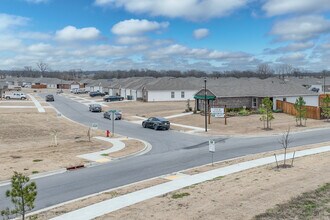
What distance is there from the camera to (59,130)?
39469 mm

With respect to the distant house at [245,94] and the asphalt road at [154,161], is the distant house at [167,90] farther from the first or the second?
the asphalt road at [154,161]

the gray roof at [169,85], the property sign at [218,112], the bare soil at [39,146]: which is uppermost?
the gray roof at [169,85]

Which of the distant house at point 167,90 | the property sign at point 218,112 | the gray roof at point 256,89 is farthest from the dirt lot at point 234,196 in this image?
the distant house at point 167,90

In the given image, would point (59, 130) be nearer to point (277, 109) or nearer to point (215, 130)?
point (215, 130)

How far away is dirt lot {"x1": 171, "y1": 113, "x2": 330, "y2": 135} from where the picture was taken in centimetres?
3722

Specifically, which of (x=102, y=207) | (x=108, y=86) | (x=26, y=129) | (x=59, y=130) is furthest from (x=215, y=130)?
(x=108, y=86)

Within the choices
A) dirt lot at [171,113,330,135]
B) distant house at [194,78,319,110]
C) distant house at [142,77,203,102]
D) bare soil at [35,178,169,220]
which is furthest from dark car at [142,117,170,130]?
distant house at [142,77,203,102]

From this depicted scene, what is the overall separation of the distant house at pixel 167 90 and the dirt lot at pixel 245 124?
28.6 meters

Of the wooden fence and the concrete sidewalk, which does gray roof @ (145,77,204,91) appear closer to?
the wooden fence

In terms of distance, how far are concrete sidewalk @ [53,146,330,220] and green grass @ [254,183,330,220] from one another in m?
4.61

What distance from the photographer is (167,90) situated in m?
78.3

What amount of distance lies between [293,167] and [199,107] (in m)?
37.3

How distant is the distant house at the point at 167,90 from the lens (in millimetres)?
77688

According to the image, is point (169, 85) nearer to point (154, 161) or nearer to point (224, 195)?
point (154, 161)
